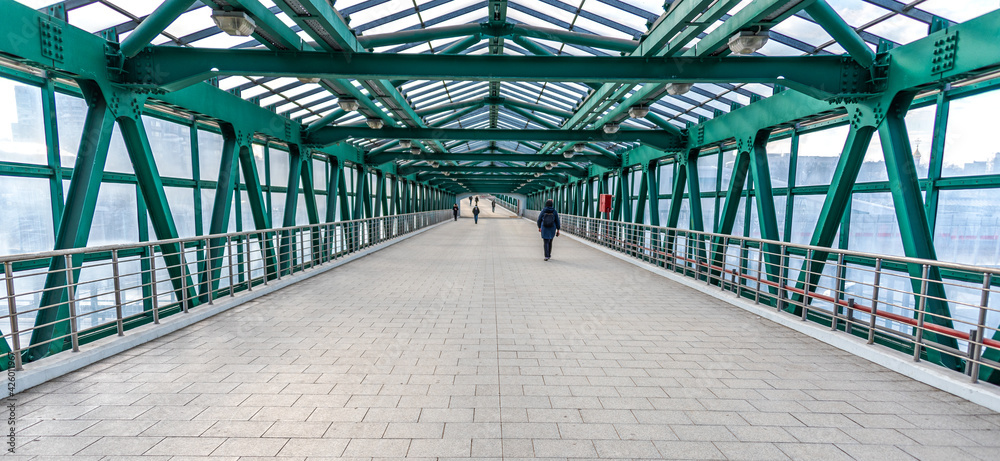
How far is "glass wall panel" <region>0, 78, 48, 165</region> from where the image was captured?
5.44 meters

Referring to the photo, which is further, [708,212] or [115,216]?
[708,212]

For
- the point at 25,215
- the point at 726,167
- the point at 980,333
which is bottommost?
the point at 980,333

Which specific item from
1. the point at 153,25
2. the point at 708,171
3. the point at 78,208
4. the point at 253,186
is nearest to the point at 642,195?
the point at 708,171

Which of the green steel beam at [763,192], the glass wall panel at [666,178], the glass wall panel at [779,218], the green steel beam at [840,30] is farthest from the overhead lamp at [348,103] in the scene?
the glass wall panel at [666,178]

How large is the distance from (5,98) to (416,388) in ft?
21.0

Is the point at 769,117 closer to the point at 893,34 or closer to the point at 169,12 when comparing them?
the point at 893,34

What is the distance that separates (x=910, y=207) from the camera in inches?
214

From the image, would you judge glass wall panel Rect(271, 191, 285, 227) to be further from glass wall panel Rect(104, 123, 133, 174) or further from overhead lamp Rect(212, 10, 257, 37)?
overhead lamp Rect(212, 10, 257, 37)

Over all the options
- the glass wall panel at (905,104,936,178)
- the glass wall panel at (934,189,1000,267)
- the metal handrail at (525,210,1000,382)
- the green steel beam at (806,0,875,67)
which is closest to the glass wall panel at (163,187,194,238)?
the metal handrail at (525,210,1000,382)

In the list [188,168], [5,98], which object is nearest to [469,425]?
[5,98]

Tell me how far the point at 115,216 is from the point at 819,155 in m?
12.7

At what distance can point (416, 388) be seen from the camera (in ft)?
11.7

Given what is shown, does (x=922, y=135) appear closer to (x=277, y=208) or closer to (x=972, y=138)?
(x=972, y=138)

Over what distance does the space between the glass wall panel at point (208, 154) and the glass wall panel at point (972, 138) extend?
40.3 ft
